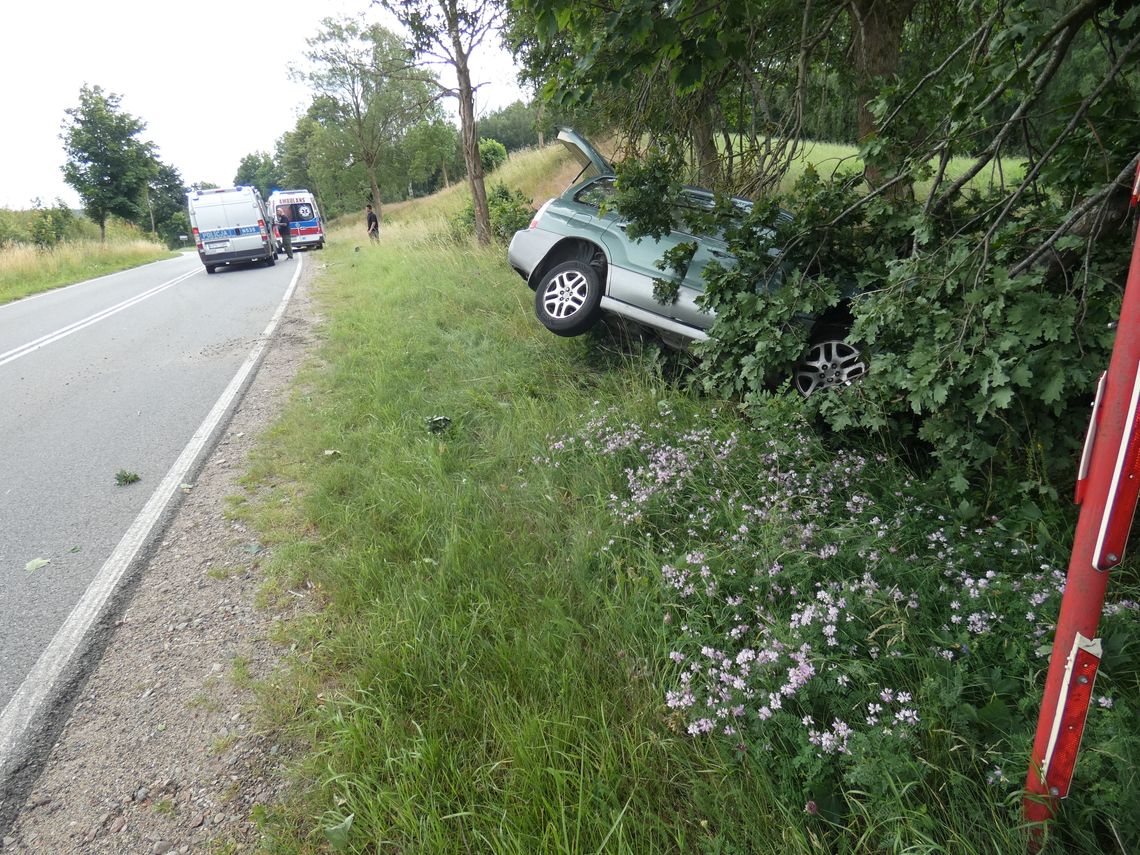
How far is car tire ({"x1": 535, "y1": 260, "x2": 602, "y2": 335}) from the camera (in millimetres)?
5578

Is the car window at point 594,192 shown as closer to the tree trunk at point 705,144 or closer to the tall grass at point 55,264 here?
the tree trunk at point 705,144

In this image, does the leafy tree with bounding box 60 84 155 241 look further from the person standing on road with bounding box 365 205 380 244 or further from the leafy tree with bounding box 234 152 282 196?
the leafy tree with bounding box 234 152 282 196

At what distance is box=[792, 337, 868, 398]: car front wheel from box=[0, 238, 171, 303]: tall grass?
61.9 feet

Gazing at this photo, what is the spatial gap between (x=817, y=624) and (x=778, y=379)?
8.50 feet

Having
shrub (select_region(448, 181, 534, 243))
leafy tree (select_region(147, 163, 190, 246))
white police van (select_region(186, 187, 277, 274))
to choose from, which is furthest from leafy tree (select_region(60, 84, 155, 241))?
shrub (select_region(448, 181, 534, 243))

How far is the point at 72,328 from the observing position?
418 inches

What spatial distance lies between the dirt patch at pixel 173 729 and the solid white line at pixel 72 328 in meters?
7.27

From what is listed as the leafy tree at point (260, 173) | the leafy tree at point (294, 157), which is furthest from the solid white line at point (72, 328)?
the leafy tree at point (260, 173)

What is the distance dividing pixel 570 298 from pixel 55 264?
938 inches

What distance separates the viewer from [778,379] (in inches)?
177

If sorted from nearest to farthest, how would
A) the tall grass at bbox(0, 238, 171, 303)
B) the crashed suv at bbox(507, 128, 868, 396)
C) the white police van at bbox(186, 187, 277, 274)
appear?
1. the crashed suv at bbox(507, 128, 868, 396)
2. the tall grass at bbox(0, 238, 171, 303)
3. the white police van at bbox(186, 187, 277, 274)

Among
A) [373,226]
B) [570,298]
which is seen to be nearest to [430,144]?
[373,226]

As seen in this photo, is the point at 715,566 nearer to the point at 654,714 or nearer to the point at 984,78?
the point at 654,714

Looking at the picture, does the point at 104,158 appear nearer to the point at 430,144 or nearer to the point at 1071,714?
the point at 430,144
